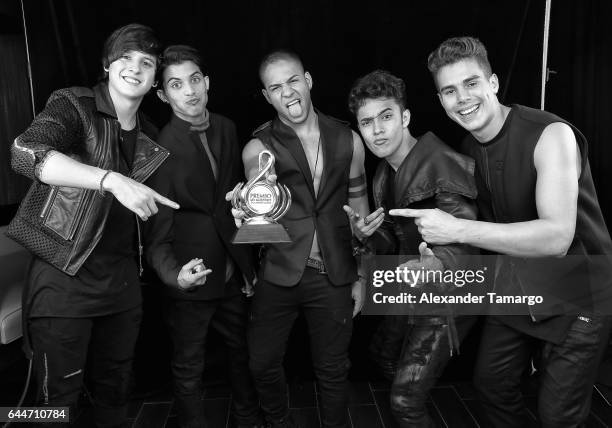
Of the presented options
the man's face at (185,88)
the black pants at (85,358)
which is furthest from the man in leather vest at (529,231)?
the black pants at (85,358)

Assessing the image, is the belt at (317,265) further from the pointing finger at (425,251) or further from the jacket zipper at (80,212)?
the jacket zipper at (80,212)

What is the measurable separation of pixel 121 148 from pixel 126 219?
1.03ft

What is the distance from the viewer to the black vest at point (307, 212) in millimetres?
2730

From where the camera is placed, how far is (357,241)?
8.97 ft

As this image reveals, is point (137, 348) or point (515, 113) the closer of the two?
point (515, 113)

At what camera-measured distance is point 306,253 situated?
272 cm

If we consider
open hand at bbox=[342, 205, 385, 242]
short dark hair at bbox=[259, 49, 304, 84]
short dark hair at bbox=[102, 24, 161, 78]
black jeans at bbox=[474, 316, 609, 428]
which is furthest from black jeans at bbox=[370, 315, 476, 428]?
short dark hair at bbox=[102, 24, 161, 78]

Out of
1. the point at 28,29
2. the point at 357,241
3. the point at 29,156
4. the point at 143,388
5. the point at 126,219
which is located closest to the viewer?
the point at 29,156

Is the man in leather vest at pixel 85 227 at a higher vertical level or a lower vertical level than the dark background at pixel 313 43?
lower

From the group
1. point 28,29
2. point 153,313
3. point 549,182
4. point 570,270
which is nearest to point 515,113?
point 549,182

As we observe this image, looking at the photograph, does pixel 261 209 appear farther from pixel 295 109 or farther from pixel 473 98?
pixel 473 98

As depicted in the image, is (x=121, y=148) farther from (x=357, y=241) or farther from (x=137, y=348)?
(x=137, y=348)

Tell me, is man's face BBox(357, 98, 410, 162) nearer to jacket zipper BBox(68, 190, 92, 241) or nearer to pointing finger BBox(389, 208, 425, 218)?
pointing finger BBox(389, 208, 425, 218)

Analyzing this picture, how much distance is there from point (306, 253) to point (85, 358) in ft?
3.49
